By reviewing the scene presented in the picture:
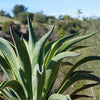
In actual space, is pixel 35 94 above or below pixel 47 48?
below

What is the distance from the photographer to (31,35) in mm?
1670

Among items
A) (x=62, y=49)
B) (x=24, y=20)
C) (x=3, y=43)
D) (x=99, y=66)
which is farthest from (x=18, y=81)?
(x=24, y=20)

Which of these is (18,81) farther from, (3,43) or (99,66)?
(99,66)

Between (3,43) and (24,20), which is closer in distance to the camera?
(3,43)

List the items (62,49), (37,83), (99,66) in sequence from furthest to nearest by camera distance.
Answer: (99,66) → (62,49) → (37,83)

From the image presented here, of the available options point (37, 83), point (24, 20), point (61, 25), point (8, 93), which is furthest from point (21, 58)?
point (24, 20)

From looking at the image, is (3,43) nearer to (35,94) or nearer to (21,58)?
(21,58)

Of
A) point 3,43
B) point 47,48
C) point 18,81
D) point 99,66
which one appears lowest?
point 99,66

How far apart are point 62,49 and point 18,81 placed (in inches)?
18.5

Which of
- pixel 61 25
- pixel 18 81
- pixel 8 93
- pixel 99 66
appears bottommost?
pixel 61 25

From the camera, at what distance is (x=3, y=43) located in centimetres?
157

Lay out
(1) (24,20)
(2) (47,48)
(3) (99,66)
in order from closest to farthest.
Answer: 1. (2) (47,48)
2. (3) (99,66)
3. (1) (24,20)

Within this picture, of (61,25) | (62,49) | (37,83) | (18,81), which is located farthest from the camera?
(61,25)

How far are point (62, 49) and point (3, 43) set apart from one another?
1.68 feet
